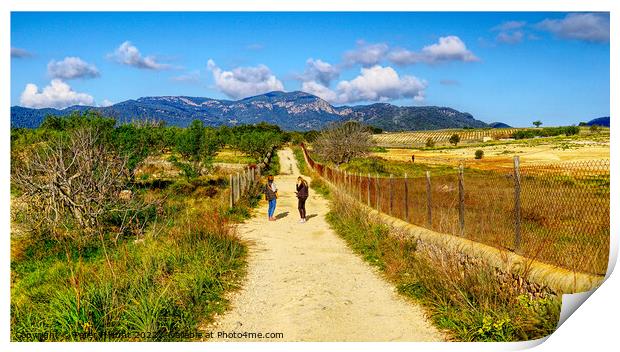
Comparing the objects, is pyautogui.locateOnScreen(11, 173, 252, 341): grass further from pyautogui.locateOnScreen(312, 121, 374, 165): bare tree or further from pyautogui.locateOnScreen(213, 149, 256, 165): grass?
pyautogui.locateOnScreen(213, 149, 256, 165): grass

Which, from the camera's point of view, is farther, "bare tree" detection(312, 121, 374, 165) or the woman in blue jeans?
"bare tree" detection(312, 121, 374, 165)

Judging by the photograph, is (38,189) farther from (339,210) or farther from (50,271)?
(339,210)

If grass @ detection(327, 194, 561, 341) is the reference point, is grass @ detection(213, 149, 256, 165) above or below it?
above

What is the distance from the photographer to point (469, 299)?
6852 millimetres

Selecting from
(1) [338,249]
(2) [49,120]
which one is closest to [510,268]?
(1) [338,249]

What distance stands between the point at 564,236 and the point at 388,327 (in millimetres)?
4201

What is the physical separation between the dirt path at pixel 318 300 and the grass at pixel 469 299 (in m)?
0.26

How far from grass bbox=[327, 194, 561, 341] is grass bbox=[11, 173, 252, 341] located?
2921mm

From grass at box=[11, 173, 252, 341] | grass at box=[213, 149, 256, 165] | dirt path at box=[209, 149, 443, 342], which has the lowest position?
dirt path at box=[209, 149, 443, 342]

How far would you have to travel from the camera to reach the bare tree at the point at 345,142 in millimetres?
44375

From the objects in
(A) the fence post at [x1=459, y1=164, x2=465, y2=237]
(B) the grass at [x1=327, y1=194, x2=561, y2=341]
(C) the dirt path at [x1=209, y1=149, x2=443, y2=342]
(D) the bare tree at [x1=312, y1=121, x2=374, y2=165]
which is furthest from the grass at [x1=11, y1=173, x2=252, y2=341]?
(D) the bare tree at [x1=312, y1=121, x2=374, y2=165]

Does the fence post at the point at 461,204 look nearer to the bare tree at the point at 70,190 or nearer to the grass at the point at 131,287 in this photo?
the grass at the point at 131,287

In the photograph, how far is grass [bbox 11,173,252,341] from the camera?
643 centimetres

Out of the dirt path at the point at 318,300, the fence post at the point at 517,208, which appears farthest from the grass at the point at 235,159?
the fence post at the point at 517,208
